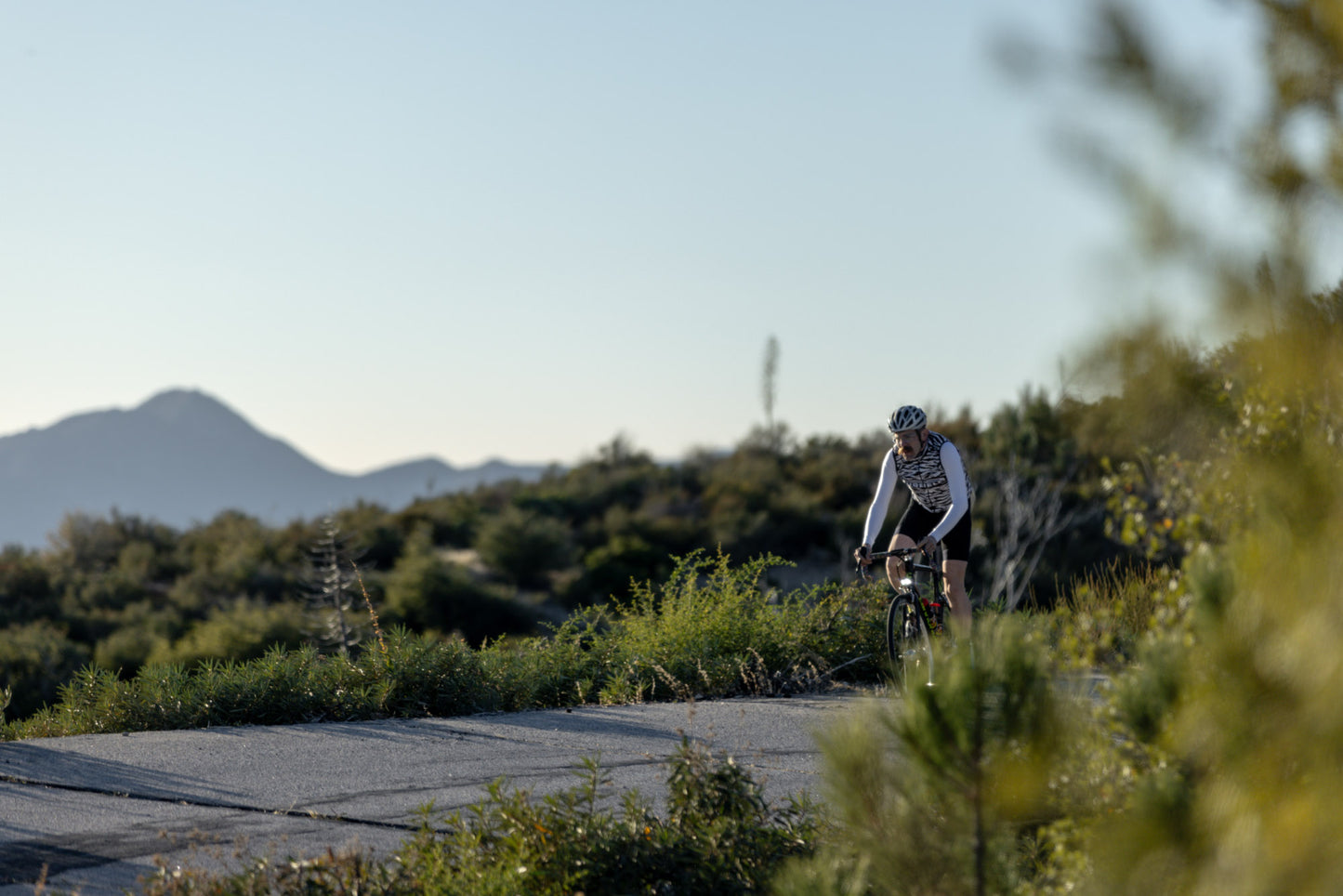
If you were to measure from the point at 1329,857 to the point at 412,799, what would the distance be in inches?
192

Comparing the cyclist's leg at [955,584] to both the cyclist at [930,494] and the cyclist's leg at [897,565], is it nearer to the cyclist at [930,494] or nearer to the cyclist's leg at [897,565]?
the cyclist at [930,494]

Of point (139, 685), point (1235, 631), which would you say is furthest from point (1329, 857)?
point (139, 685)

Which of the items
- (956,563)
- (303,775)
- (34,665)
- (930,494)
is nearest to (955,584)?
(956,563)

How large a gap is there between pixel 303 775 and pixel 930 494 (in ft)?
15.1

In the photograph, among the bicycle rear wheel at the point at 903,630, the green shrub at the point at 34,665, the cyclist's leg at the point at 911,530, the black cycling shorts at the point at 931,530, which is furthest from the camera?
the green shrub at the point at 34,665

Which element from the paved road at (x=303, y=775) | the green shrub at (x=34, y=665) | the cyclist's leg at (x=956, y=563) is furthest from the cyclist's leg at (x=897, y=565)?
the green shrub at (x=34, y=665)

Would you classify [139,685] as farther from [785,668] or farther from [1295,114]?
[1295,114]

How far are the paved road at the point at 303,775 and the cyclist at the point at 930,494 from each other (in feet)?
3.97

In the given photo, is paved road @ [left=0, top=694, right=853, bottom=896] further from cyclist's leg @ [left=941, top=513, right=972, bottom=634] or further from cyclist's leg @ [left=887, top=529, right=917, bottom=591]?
cyclist's leg @ [left=941, top=513, right=972, bottom=634]

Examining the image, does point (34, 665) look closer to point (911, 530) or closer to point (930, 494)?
point (911, 530)

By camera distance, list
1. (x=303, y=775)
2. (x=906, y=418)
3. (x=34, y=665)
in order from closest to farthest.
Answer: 1. (x=303, y=775)
2. (x=906, y=418)
3. (x=34, y=665)

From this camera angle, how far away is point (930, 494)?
8.54 meters

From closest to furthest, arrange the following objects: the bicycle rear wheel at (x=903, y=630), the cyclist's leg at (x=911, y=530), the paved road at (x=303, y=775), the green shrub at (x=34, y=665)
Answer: the paved road at (x=303, y=775)
the bicycle rear wheel at (x=903, y=630)
the cyclist's leg at (x=911, y=530)
the green shrub at (x=34, y=665)

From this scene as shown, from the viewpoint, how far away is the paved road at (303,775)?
16.5 ft
